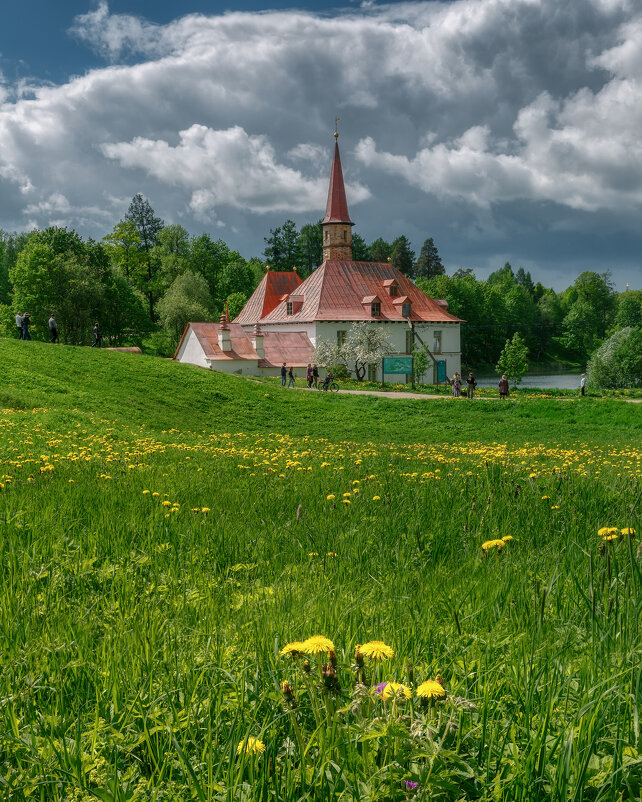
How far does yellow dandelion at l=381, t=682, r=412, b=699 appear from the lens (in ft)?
5.85

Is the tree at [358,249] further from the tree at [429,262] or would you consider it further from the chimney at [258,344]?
the chimney at [258,344]

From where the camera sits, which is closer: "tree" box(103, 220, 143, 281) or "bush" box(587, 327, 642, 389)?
"bush" box(587, 327, 642, 389)

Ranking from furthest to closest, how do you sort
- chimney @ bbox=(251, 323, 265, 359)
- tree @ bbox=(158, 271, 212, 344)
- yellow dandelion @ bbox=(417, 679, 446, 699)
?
tree @ bbox=(158, 271, 212, 344), chimney @ bbox=(251, 323, 265, 359), yellow dandelion @ bbox=(417, 679, 446, 699)

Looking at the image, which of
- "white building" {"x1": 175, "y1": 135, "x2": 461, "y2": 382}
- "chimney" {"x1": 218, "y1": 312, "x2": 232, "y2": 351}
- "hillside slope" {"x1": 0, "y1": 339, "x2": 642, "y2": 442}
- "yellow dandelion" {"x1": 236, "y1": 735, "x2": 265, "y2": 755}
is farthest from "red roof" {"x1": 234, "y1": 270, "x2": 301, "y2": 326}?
"yellow dandelion" {"x1": 236, "y1": 735, "x2": 265, "y2": 755}

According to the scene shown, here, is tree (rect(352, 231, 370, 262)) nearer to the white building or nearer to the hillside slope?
the white building

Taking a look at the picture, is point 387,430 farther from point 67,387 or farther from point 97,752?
point 97,752

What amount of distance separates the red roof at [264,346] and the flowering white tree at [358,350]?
1.31 m

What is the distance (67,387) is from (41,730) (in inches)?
954

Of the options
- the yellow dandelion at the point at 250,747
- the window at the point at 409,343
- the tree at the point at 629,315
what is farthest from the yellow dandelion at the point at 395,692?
the tree at the point at 629,315

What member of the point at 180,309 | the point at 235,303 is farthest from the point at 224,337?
the point at 235,303

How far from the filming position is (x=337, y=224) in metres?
71.5

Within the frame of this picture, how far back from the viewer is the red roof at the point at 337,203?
2817 inches

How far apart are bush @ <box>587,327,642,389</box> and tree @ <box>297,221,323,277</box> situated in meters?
60.1

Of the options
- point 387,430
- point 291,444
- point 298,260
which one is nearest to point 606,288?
point 298,260
